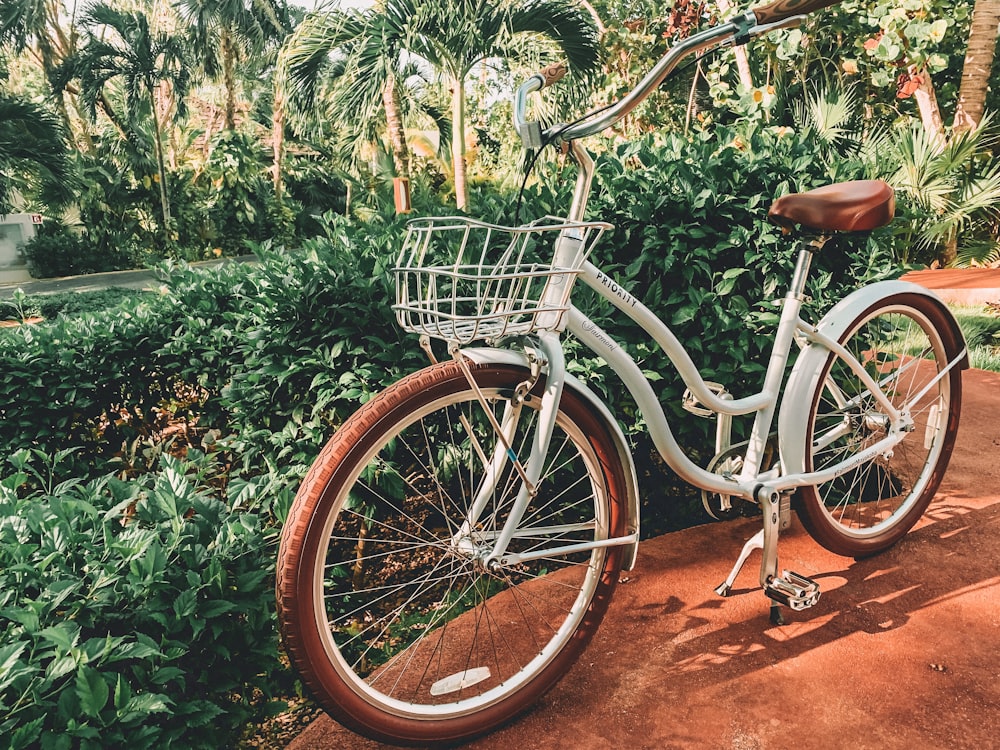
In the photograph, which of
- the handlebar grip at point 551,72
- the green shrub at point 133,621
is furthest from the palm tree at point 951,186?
the green shrub at point 133,621

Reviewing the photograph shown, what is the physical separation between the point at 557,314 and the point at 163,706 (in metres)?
1.16

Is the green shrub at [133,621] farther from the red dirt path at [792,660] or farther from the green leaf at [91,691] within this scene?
the red dirt path at [792,660]

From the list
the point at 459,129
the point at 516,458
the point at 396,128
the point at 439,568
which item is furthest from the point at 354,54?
the point at 516,458

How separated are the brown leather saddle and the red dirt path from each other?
1222mm

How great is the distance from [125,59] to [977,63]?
21.4 meters

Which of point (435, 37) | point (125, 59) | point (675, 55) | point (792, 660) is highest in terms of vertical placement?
point (125, 59)

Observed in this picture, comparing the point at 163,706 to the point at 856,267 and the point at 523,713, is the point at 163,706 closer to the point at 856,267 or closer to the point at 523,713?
the point at 523,713

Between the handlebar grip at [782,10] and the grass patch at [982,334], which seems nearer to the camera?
the handlebar grip at [782,10]

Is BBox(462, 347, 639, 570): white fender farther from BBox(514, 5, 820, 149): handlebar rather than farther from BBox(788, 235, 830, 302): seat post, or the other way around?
BBox(788, 235, 830, 302): seat post

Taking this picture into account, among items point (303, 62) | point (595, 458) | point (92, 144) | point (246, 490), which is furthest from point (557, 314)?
point (92, 144)

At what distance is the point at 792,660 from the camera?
210 cm

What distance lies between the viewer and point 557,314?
68.7 inches

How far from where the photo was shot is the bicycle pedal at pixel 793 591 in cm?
212

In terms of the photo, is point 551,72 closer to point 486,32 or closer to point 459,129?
point 486,32
